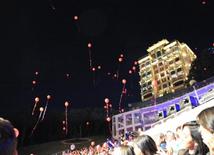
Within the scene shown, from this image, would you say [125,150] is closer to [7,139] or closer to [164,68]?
[7,139]

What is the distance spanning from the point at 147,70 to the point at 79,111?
3319 centimetres

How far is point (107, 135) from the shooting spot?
36.9 m

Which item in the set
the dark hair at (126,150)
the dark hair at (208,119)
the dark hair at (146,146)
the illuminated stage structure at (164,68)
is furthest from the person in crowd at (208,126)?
the illuminated stage structure at (164,68)

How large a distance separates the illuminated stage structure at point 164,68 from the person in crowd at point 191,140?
5534 centimetres

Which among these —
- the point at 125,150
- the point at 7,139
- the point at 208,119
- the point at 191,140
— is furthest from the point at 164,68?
the point at 7,139

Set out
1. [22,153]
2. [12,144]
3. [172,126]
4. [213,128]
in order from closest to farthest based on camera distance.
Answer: [12,144]
[213,128]
[172,126]
[22,153]

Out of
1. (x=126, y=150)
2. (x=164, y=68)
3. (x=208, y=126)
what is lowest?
(x=126, y=150)

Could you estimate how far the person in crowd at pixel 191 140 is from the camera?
273 centimetres

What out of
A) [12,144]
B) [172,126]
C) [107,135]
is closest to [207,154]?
[12,144]

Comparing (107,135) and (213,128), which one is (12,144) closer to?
(213,128)

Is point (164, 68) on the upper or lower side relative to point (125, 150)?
upper

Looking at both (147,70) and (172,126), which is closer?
(172,126)

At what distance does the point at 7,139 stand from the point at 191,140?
231 centimetres

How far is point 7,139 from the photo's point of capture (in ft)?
3.54
